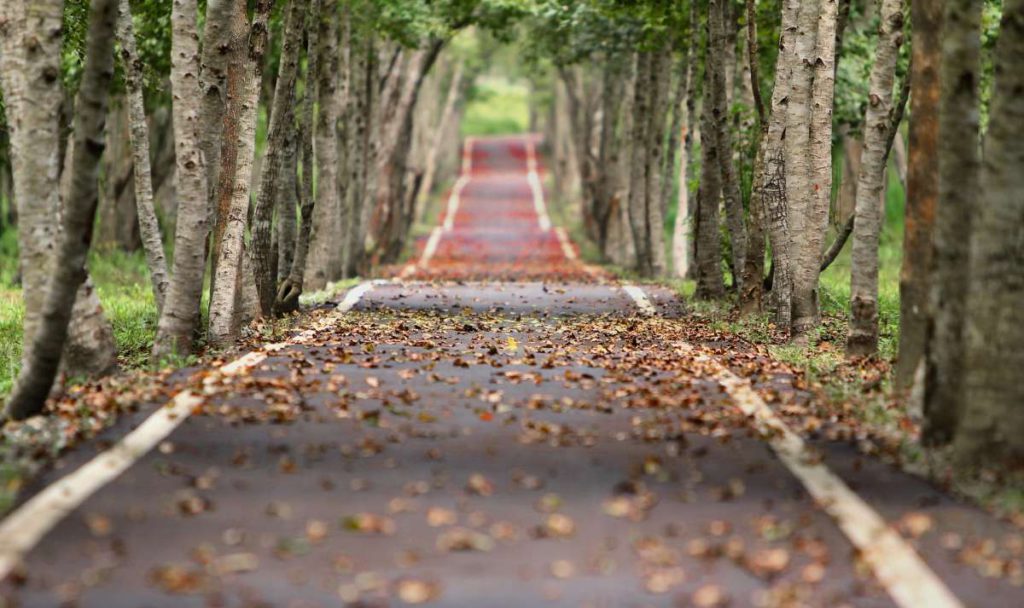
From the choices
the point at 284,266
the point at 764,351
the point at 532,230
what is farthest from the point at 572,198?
the point at 764,351

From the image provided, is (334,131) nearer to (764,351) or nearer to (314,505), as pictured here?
(764,351)

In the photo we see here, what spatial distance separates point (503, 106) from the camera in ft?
393

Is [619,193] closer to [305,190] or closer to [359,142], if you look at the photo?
[359,142]

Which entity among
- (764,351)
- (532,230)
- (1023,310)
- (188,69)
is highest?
(188,69)

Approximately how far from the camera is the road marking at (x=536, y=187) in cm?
5869

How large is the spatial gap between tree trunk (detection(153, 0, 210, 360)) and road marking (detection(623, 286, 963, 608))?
556 cm

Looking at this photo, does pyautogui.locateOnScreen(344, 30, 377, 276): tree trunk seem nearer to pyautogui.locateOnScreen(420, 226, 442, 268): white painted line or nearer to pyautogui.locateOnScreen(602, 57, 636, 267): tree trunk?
pyautogui.locateOnScreen(602, 57, 636, 267): tree trunk

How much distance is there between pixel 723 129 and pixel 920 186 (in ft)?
25.3

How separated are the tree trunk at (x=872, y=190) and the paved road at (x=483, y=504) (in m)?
1.16

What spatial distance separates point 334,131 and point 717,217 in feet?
22.1

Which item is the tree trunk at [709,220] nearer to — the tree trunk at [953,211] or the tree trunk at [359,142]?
the tree trunk at [359,142]

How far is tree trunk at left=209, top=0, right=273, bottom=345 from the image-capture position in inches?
609

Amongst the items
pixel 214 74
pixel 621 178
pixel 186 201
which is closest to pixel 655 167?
pixel 621 178

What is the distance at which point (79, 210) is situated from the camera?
34.2ft
